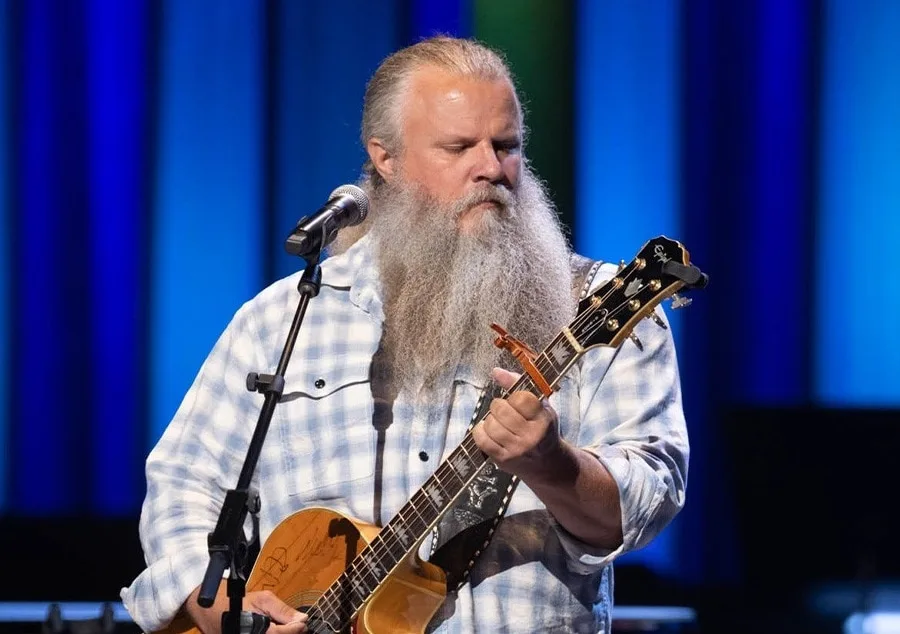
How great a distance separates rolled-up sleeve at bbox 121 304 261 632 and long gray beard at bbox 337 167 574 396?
334 mm

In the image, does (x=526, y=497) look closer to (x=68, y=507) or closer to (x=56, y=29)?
(x=68, y=507)

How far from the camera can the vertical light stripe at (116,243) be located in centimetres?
511

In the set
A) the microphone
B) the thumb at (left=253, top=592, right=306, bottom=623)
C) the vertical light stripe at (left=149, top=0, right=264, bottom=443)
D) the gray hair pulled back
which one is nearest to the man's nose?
the gray hair pulled back

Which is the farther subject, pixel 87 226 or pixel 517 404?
pixel 87 226

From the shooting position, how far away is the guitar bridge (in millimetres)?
2305

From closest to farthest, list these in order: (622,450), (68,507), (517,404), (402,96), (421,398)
Result: (517,404) < (622,450) < (421,398) < (402,96) < (68,507)

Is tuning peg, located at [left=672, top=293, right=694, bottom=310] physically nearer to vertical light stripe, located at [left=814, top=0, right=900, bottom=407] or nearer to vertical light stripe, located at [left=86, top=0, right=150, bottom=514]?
vertical light stripe, located at [left=814, top=0, right=900, bottom=407]

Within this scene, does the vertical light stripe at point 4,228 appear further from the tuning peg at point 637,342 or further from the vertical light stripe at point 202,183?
the tuning peg at point 637,342

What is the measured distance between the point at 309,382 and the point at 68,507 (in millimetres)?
2627

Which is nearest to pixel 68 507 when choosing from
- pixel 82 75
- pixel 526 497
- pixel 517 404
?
pixel 82 75

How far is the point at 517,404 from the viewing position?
220cm

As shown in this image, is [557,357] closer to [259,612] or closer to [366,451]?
[366,451]

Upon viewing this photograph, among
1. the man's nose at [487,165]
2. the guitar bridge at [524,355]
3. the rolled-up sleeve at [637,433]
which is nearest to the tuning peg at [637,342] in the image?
the rolled-up sleeve at [637,433]

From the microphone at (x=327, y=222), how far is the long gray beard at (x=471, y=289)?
0.41 meters
